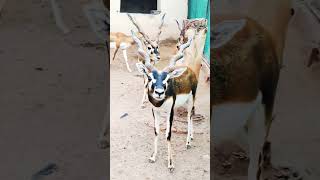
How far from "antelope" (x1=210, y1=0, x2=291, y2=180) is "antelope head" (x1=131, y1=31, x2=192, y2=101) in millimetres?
148

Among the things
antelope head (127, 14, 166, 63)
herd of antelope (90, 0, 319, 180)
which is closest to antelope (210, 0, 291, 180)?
herd of antelope (90, 0, 319, 180)

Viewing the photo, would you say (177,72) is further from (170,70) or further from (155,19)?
(155,19)

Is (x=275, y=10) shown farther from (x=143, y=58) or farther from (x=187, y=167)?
(x=187, y=167)

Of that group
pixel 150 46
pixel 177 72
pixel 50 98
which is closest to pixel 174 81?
pixel 177 72

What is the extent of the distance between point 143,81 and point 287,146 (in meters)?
0.65

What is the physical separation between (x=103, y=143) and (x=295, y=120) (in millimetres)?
783

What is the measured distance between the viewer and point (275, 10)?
188 cm

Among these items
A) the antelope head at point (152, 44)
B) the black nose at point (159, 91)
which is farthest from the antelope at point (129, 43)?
the black nose at point (159, 91)

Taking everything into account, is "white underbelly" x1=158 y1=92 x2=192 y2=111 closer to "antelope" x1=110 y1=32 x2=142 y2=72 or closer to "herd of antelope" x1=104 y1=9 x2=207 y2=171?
"herd of antelope" x1=104 y1=9 x2=207 y2=171

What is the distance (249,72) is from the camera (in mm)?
1902

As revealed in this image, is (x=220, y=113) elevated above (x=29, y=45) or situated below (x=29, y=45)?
below

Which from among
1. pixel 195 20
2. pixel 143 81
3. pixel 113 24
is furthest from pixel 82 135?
pixel 195 20

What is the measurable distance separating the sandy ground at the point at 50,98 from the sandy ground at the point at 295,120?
0.53 m

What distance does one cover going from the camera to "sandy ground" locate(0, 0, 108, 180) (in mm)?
1838
